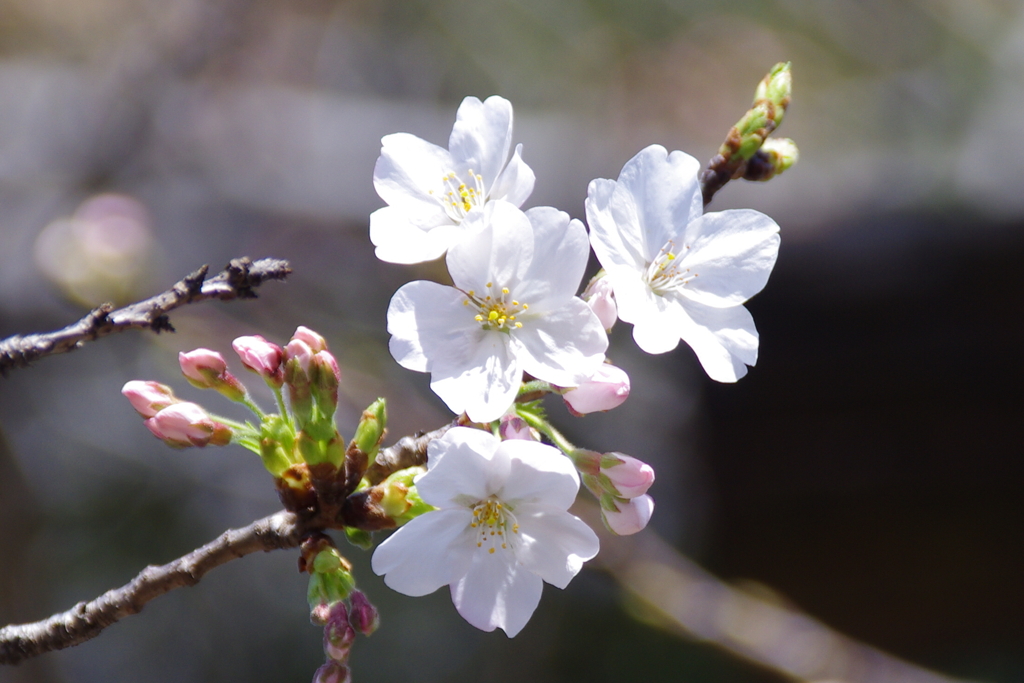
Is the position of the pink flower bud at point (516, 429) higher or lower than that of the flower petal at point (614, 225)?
lower

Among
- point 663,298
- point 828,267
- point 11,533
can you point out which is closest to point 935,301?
point 828,267

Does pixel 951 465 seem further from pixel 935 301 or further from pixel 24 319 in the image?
pixel 24 319

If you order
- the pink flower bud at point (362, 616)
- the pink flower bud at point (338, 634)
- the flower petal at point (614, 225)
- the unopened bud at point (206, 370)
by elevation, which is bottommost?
the pink flower bud at point (338, 634)

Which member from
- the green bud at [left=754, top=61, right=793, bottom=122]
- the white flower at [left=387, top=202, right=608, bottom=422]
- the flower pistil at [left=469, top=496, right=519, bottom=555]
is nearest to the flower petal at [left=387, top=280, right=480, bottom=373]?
the white flower at [left=387, top=202, right=608, bottom=422]

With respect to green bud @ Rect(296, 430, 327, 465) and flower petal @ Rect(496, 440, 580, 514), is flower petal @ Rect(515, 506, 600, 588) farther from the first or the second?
green bud @ Rect(296, 430, 327, 465)

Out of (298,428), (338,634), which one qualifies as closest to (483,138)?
(298,428)

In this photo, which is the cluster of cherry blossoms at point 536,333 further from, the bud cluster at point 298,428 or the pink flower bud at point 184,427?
the pink flower bud at point 184,427

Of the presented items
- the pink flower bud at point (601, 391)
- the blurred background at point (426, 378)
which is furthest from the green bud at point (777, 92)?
the blurred background at point (426, 378)
